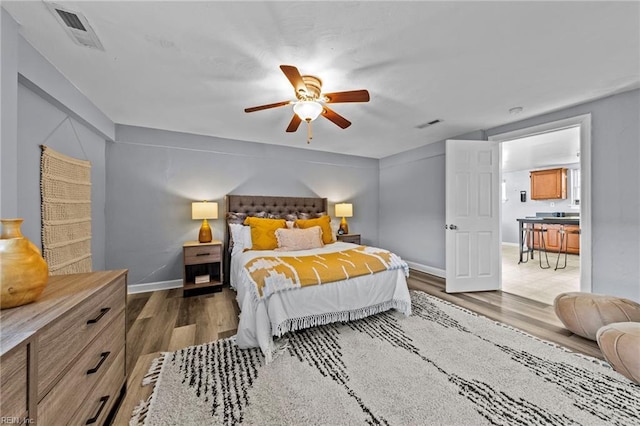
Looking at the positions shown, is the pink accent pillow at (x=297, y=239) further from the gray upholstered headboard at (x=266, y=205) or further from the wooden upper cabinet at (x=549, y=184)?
the wooden upper cabinet at (x=549, y=184)

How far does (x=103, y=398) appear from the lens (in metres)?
1.25

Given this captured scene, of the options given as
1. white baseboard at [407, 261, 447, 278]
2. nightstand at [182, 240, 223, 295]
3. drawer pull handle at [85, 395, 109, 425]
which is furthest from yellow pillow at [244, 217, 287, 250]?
white baseboard at [407, 261, 447, 278]

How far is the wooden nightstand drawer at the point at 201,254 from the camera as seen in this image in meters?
3.25

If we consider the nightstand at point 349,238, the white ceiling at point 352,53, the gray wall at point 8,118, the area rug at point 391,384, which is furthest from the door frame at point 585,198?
the gray wall at point 8,118

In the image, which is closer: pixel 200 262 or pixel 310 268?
pixel 310 268

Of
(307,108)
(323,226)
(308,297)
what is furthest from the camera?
(323,226)

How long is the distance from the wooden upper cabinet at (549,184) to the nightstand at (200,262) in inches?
341

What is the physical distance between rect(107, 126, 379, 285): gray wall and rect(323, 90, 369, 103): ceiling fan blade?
245 cm

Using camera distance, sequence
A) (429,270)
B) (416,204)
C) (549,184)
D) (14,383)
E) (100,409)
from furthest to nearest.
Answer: (549,184) → (416,204) → (429,270) → (100,409) → (14,383)

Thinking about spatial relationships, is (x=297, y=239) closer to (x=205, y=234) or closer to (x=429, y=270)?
(x=205, y=234)

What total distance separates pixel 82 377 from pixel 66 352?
0.21m

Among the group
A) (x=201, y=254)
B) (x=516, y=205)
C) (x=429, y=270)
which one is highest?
(x=516, y=205)

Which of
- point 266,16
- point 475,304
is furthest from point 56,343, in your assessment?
point 475,304

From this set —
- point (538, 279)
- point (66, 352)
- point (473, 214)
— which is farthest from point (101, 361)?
point (538, 279)
